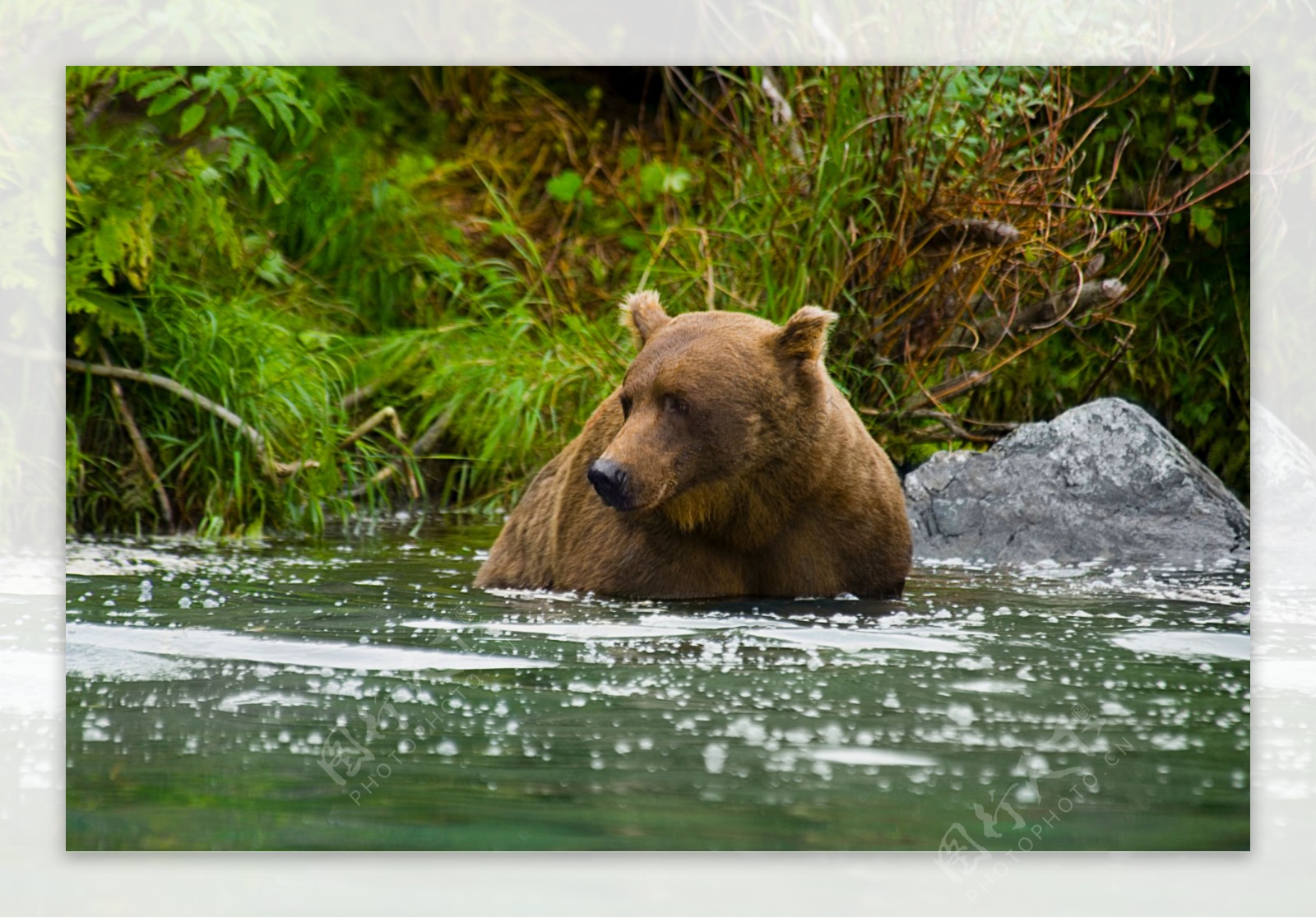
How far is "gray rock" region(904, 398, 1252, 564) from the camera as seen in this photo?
601cm

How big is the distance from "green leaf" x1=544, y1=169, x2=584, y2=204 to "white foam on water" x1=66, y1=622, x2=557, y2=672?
13.6 ft

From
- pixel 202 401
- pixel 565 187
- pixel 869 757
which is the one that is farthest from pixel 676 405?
pixel 565 187

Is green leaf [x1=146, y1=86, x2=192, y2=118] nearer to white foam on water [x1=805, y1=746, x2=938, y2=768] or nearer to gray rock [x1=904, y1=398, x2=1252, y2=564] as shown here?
gray rock [x1=904, y1=398, x2=1252, y2=564]

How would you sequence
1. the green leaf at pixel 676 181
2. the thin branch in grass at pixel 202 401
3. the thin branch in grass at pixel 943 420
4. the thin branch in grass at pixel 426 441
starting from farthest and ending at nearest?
1. the green leaf at pixel 676 181
2. the thin branch in grass at pixel 426 441
3. the thin branch in grass at pixel 943 420
4. the thin branch in grass at pixel 202 401

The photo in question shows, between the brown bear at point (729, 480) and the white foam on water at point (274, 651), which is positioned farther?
the brown bear at point (729, 480)

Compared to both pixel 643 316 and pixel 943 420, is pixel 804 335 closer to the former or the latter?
pixel 643 316

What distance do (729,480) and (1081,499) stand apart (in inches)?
74.9

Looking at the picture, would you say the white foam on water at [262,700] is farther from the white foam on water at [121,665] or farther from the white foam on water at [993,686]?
the white foam on water at [993,686]

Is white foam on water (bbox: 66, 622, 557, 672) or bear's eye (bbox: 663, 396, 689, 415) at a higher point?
bear's eye (bbox: 663, 396, 689, 415)

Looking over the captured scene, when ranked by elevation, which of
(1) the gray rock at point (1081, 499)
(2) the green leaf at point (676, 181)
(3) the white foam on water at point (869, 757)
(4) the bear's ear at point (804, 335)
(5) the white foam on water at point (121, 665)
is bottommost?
(3) the white foam on water at point (869, 757)

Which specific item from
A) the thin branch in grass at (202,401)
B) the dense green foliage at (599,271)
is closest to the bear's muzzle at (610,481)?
the dense green foliage at (599,271)

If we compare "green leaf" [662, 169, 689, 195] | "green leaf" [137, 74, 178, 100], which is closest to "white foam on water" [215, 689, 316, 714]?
"green leaf" [137, 74, 178, 100]

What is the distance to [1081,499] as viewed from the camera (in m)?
6.19

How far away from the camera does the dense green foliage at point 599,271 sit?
618 centimetres
